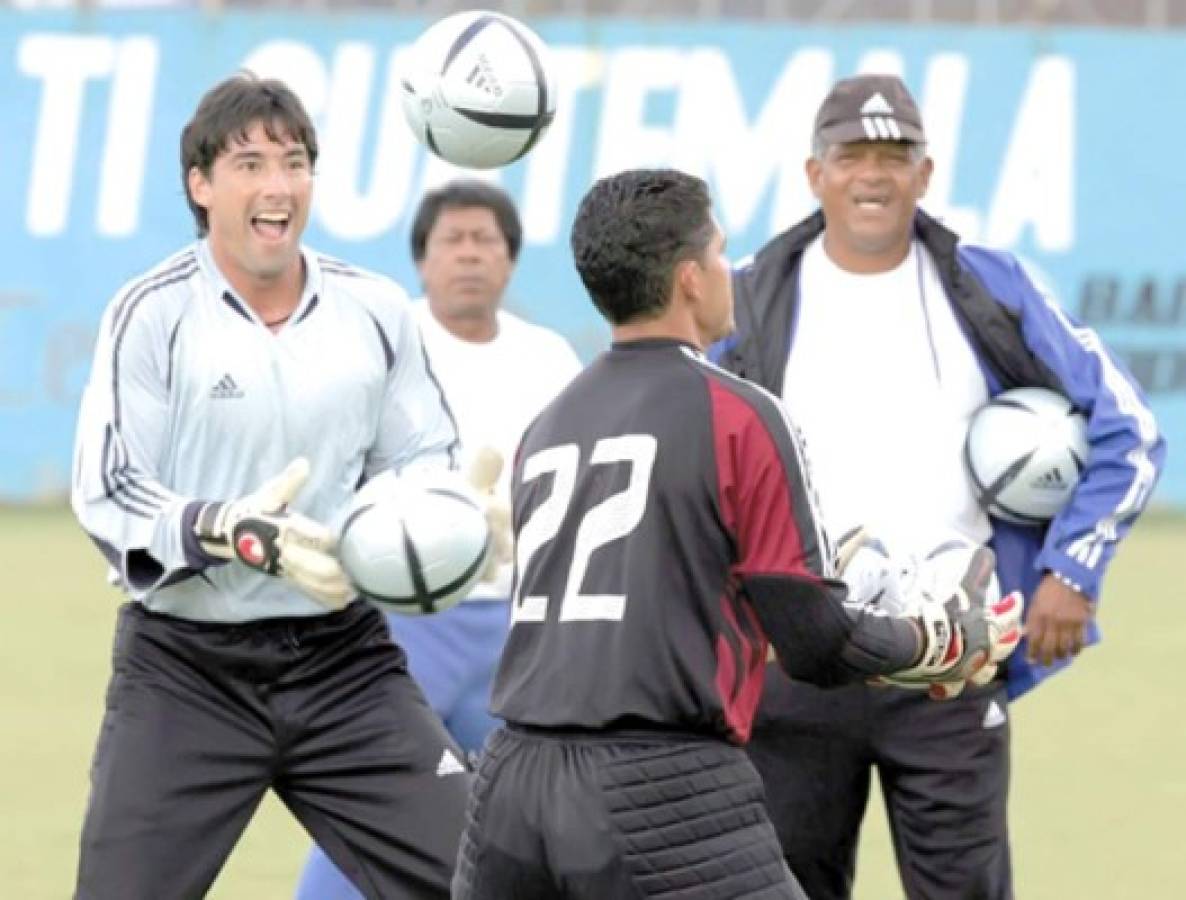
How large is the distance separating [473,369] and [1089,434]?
2016 mm

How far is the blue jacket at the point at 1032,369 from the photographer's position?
7551 mm

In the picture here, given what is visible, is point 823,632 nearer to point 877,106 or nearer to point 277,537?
point 277,537

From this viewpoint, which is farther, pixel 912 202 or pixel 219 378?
pixel 912 202

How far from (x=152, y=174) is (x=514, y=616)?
1355cm

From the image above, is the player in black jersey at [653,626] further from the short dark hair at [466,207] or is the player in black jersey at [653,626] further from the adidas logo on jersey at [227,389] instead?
the short dark hair at [466,207]

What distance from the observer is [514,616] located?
229 inches

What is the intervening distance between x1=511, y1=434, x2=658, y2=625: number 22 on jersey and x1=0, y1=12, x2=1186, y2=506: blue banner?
12958 millimetres

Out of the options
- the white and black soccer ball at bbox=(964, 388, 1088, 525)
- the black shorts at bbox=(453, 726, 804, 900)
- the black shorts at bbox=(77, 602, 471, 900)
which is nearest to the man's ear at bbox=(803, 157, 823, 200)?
the white and black soccer ball at bbox=(964, 388, 1088, 525)

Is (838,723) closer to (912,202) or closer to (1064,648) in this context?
(1064,648)

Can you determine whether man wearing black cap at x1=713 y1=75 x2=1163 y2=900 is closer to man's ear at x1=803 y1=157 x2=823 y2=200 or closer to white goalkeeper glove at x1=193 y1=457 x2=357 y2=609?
man's ear at x1=803 y1=157 x2=823 y2=200

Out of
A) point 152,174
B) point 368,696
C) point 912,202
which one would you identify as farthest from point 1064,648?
point 152,174

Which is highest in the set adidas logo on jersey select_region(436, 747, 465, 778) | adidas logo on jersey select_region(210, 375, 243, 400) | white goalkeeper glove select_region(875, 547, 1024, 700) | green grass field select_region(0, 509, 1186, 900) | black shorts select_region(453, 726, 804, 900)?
adidas logo on jersey select_region(210, 375, 243, 400)

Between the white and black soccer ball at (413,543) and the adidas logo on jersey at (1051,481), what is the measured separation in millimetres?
1522

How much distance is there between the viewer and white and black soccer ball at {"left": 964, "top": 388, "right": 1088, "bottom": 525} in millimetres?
7465
